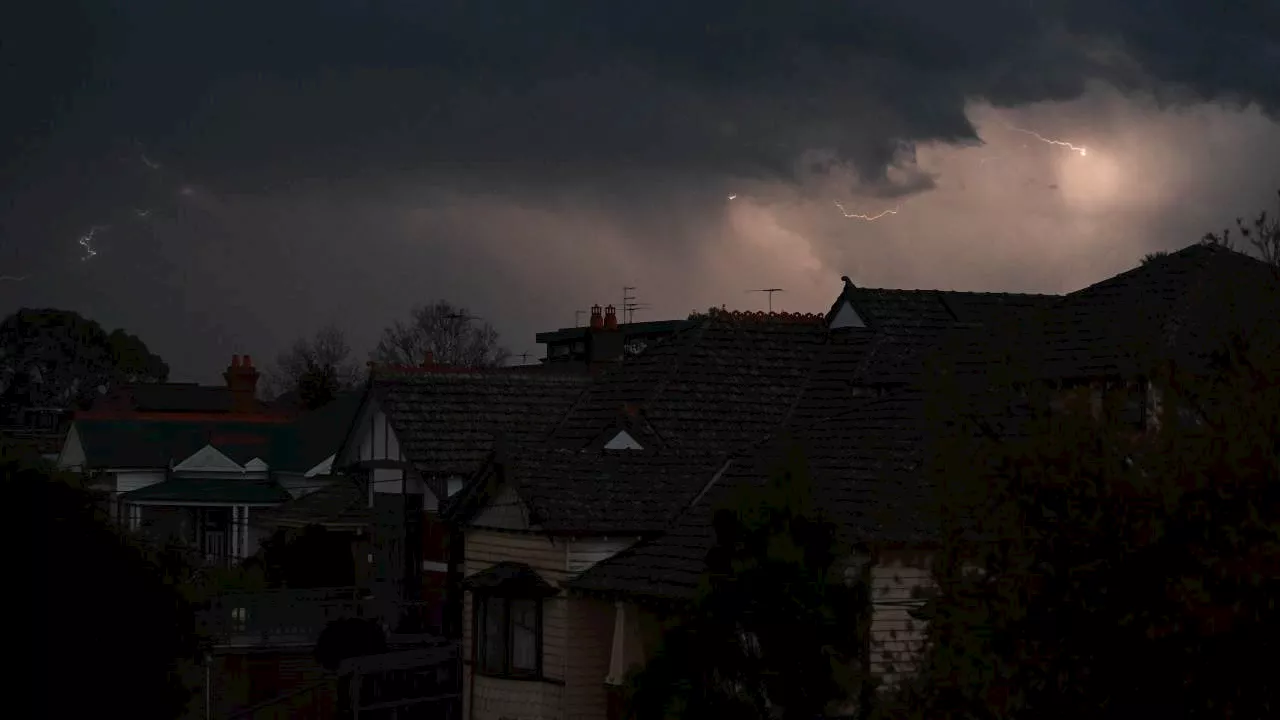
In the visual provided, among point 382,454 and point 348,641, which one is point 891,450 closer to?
point 348,641

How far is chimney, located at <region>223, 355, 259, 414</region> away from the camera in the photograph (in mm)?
83750

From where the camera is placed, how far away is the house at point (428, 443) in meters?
36.8

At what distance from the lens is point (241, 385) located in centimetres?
8419

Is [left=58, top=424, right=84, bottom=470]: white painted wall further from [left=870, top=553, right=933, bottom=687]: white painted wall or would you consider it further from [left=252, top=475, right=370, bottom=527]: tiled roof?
[left=870, top=553, right=933, bottom=687]: white painted wall

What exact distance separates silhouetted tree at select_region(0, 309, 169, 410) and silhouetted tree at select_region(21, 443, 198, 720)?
102 meters

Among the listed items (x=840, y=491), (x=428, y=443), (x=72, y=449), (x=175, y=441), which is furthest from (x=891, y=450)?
(x=72, y=449)

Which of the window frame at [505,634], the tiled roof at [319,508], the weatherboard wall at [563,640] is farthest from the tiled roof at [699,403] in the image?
the tiled roof at [319,508]

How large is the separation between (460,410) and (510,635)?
9.72m

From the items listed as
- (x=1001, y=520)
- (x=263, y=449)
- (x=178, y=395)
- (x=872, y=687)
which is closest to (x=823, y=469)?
(x=872, y=687)

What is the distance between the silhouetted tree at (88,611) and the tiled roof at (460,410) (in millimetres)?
10702

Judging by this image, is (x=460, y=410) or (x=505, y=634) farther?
(x=460, y=410)

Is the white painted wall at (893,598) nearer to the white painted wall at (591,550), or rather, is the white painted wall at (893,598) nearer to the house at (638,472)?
the house at (638,472)

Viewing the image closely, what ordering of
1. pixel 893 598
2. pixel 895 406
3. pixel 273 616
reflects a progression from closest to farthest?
1. pixel 893 598
2. pixel 895 406
3. pixel 273 616

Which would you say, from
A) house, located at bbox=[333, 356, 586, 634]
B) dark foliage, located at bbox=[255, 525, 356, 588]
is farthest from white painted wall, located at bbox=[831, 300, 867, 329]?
dark foliage, located at bbox=[255, 525, 356, 588]
